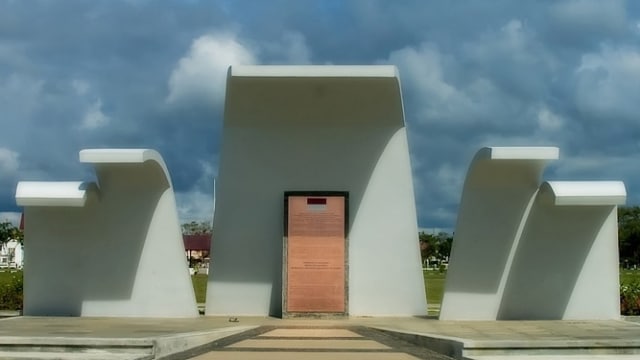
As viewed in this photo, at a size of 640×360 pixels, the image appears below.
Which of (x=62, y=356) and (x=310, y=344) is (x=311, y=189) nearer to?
(x=310, y=344)

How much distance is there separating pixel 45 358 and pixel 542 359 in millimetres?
7263

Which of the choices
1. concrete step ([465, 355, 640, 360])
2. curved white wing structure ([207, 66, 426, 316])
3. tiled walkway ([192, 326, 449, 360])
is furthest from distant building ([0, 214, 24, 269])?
concrete step ([465, 355, 640, 360])

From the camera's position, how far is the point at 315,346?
1282 cm

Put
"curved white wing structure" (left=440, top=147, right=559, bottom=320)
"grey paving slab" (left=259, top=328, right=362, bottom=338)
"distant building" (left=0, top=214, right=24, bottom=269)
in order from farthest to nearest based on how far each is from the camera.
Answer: "distant building" (left=0, top=214, right=24, bottom=269)
"curved white wing structure" (left=440, top=147, right=559, bottom=320)
"grey paving slab" (left=259, top=328, right=362, bottom=338)

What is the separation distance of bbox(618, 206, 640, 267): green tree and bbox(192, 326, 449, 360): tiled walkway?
7402 cm

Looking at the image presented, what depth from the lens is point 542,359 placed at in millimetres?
11516

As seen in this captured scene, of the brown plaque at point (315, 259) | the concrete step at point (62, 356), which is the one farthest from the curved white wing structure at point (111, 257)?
the concrete step at point (62, 356)

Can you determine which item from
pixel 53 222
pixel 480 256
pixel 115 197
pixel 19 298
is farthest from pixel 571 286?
pixel 19 298

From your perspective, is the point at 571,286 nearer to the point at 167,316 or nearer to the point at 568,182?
the point at 568,182

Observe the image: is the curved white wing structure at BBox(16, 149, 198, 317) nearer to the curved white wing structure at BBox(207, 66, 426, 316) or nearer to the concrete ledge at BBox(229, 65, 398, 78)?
the curved white wing structure at BBox(207, 66, 426, 316)

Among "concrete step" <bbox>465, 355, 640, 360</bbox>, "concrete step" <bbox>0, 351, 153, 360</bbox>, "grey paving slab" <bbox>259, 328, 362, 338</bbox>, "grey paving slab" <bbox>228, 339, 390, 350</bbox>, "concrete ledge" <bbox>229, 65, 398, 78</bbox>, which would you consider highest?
"concrete ledge" <bbox>229, 65, 398, 78</bbox>

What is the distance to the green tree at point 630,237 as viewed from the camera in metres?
82.4

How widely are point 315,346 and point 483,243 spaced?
597 centimetres

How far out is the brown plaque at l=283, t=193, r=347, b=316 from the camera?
59.7ft
